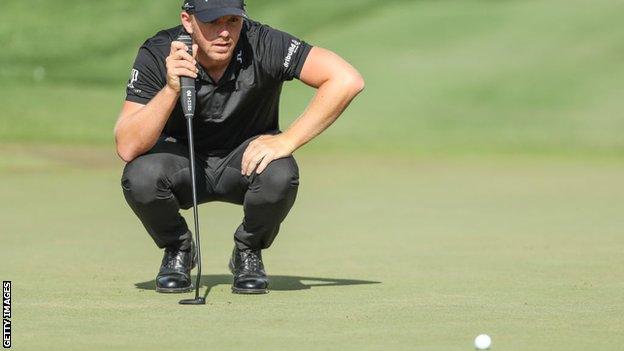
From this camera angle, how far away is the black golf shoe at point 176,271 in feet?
19.9

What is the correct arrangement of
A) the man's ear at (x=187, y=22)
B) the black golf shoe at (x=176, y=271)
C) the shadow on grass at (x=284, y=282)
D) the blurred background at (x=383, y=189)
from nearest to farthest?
1. the blurred background at (x=383, y=189)
2. the man's ear at (x=187, y=22)
3. the black golf shoe at (x=176, y=271)
4. the shadow on grass at (x=284, y=282)

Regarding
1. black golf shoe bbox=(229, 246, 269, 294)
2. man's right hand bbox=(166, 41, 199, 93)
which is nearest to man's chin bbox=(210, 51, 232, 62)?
man's right hand bbox=(166, 41, 199, 93)

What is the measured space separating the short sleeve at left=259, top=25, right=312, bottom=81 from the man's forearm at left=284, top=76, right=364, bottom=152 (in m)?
0.14

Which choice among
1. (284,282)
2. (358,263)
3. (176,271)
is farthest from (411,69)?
(176,271)

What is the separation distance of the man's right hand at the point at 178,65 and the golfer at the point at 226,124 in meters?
0.05

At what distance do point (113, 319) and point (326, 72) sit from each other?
143 centimetres

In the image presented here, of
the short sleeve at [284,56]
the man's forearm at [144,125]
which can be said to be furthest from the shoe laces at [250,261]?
the short sleeve at [284,56]

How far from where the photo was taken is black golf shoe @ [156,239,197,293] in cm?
606

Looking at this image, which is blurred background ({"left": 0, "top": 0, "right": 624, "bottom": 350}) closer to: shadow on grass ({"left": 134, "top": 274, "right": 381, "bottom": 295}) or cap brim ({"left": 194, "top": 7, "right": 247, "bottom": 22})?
shadow on grass ({"left": 134, "top": 274, "right": 381, "bottom": 295})

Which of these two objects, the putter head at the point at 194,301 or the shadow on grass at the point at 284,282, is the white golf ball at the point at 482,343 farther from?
the shadow on grass at the point at 284,282

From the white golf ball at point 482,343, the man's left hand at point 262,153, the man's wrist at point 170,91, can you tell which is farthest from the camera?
the man's left hand at point 262,153

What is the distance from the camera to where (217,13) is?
5691mm

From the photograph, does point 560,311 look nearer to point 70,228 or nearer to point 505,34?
point 70,228

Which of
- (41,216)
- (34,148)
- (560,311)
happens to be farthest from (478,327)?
(34,148)
